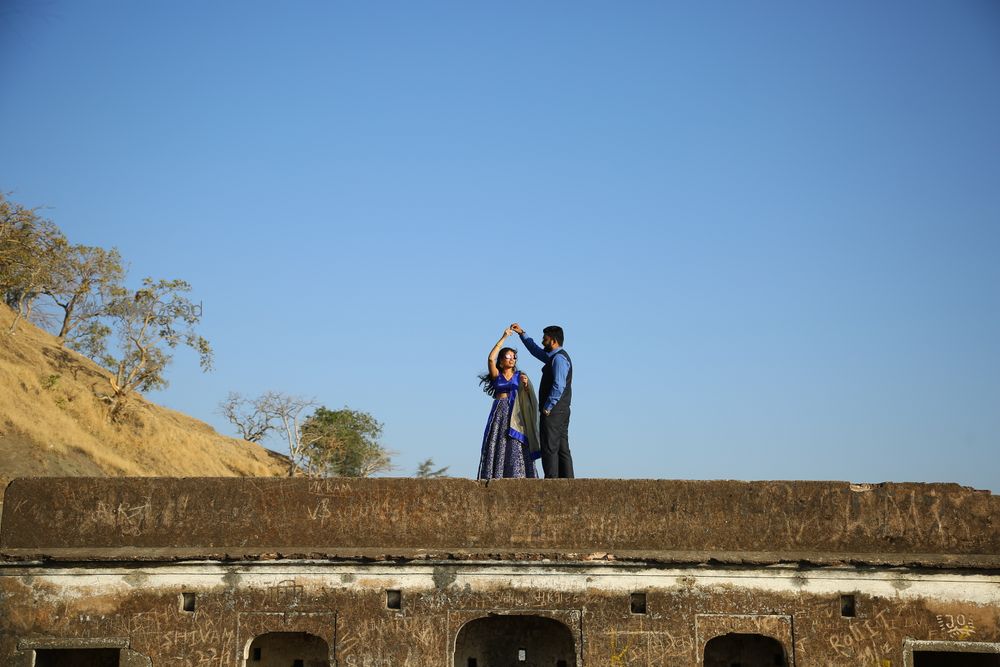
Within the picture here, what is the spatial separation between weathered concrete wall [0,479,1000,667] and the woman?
1.45 m

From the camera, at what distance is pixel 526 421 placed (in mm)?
11578

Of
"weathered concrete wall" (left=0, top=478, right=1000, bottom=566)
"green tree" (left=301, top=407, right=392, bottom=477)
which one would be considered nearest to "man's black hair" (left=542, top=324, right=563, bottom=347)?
"weathered concrete wall" (left=0, top=478, right=1000, bottom=566)

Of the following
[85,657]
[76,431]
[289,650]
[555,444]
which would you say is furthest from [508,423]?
[76,431]

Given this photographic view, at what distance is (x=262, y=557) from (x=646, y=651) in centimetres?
365

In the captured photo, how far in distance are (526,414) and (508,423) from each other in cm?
23

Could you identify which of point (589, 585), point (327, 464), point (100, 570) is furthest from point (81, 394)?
point (589, 585)

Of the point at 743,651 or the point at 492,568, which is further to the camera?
the point at 743,651

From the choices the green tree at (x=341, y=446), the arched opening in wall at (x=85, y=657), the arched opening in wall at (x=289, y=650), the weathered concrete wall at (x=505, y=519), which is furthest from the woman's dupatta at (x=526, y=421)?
the green tree at (x=341, y=446)

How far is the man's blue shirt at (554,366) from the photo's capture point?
36.8 ft

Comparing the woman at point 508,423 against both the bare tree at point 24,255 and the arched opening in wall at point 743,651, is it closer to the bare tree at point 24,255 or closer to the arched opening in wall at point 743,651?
the arched opening in wall at point 743,651

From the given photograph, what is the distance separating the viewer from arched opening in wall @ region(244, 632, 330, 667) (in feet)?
34.0

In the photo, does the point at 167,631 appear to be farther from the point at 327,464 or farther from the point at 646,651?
the point at 327,464

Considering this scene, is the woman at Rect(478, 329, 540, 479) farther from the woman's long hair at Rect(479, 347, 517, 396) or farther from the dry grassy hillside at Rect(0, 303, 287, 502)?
the dry grassy hillside at Rect(0, 303, 287, 502)

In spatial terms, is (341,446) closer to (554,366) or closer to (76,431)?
(76,431)
